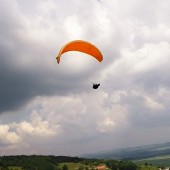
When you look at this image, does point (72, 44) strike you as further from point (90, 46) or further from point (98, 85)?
point (98, 85)

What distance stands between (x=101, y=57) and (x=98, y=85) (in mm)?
3629

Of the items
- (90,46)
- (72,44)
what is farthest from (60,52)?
(90,46)

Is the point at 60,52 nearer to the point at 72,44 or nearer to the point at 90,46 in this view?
the point at 72,44

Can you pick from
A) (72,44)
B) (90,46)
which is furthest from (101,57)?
(72,44)

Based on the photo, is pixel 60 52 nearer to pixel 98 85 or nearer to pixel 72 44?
pixel 72 44

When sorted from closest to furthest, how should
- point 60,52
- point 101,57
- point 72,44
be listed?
point 60,52 < point 72,44 < point 101,57

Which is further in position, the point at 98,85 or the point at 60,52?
the point at 98,85

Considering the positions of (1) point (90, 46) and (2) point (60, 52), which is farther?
(1) point (90, 46)

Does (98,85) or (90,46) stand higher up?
(90,46)

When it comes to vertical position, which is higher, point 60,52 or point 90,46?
point 90,46

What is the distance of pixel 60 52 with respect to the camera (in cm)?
3033

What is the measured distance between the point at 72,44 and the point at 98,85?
5.59m

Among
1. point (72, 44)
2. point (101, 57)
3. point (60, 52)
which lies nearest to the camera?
point (60, 52)

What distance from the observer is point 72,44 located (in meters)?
33.2
